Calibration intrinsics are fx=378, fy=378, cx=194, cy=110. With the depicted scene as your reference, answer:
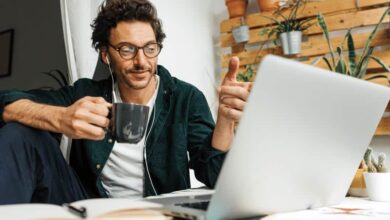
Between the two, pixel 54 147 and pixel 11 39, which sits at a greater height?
pixel 11 39

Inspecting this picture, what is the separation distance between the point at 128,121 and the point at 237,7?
1.73m

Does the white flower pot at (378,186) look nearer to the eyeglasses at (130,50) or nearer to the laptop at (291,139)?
the laptop at (291,139)

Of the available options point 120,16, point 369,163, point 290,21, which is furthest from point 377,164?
point 290,21

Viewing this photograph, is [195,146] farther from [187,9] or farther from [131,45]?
[187,9]

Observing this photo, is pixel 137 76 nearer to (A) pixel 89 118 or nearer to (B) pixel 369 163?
(A) pixel 89 118

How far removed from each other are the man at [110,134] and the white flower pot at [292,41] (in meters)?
0.90

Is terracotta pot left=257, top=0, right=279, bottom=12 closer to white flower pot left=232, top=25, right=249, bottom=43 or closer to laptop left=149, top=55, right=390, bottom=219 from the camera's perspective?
white flower pot left=232, top=25, right=249, bottom=43

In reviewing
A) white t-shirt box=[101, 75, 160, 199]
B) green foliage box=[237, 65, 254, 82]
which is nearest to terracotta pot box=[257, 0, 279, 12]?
green foliage box=[237, 65, 254, 82]

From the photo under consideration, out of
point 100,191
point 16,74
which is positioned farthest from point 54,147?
point 16,74

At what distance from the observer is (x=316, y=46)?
7.18 feet

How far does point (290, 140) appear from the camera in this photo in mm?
574

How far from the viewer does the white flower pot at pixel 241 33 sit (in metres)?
2.34

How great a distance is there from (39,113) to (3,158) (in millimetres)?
186

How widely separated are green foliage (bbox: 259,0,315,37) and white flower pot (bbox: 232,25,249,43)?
5.3 inches
